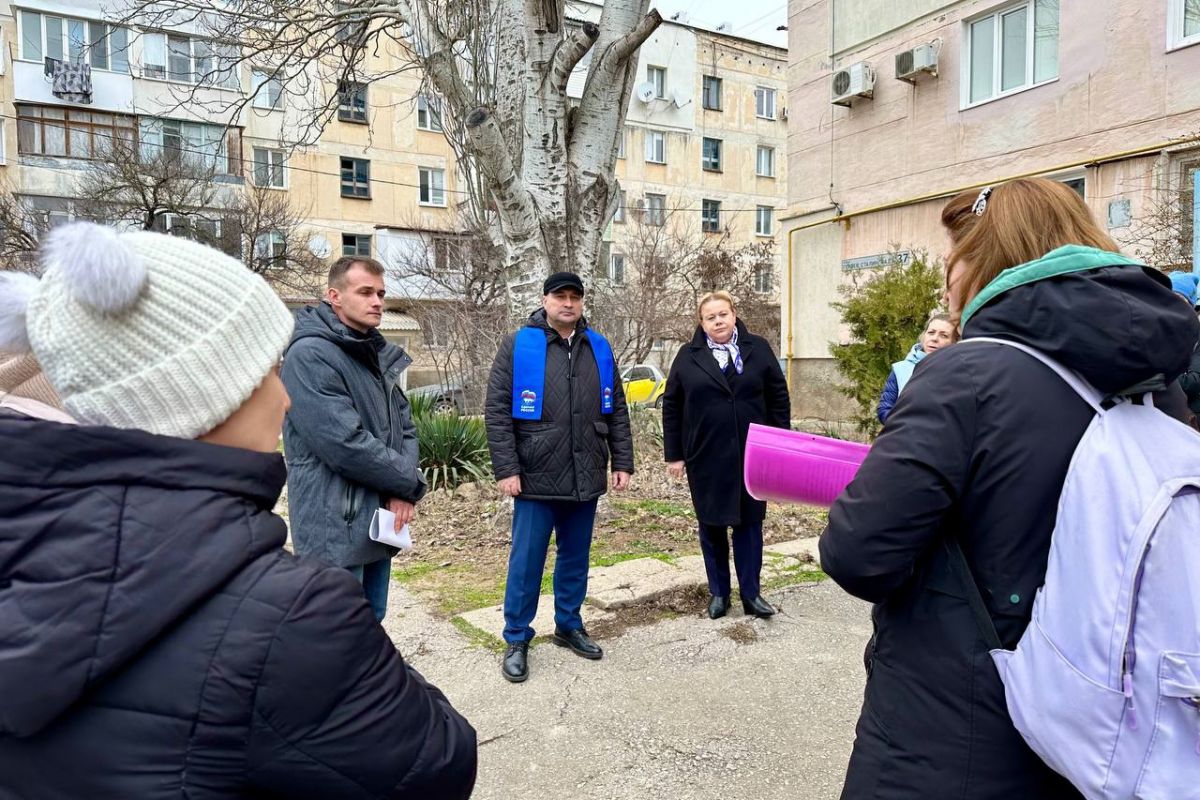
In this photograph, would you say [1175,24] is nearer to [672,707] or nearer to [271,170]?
[672,707]

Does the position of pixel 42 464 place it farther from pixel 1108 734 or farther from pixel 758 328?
pixel 758 328

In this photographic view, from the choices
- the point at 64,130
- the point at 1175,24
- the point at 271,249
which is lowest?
the point at 271,249

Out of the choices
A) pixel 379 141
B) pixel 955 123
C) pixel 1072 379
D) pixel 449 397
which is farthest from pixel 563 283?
pixel 379 141

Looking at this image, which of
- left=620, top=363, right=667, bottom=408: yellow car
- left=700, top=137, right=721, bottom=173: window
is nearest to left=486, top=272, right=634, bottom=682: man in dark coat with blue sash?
left=620, top=363, right=667, bottom=408: yellow car

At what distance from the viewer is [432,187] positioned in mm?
31938

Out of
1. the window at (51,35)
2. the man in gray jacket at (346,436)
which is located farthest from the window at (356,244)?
the man in gray jacket at (346,436)

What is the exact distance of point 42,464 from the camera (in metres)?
0.95

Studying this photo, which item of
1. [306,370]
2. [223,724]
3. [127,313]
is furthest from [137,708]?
[306,370]

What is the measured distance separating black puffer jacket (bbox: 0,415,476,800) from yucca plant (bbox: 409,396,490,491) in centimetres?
711

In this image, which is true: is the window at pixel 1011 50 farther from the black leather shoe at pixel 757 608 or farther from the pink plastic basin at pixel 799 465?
the pink plastic basin at pixel 799 465

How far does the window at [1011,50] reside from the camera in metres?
11.2

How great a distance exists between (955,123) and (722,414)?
1026 cm

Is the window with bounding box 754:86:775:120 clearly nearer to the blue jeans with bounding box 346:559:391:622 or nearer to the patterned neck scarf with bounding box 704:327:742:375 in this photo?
the patterned neck scarf with bounding box 704:327:742:375

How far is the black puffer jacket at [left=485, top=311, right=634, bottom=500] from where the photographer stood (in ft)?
12.9
